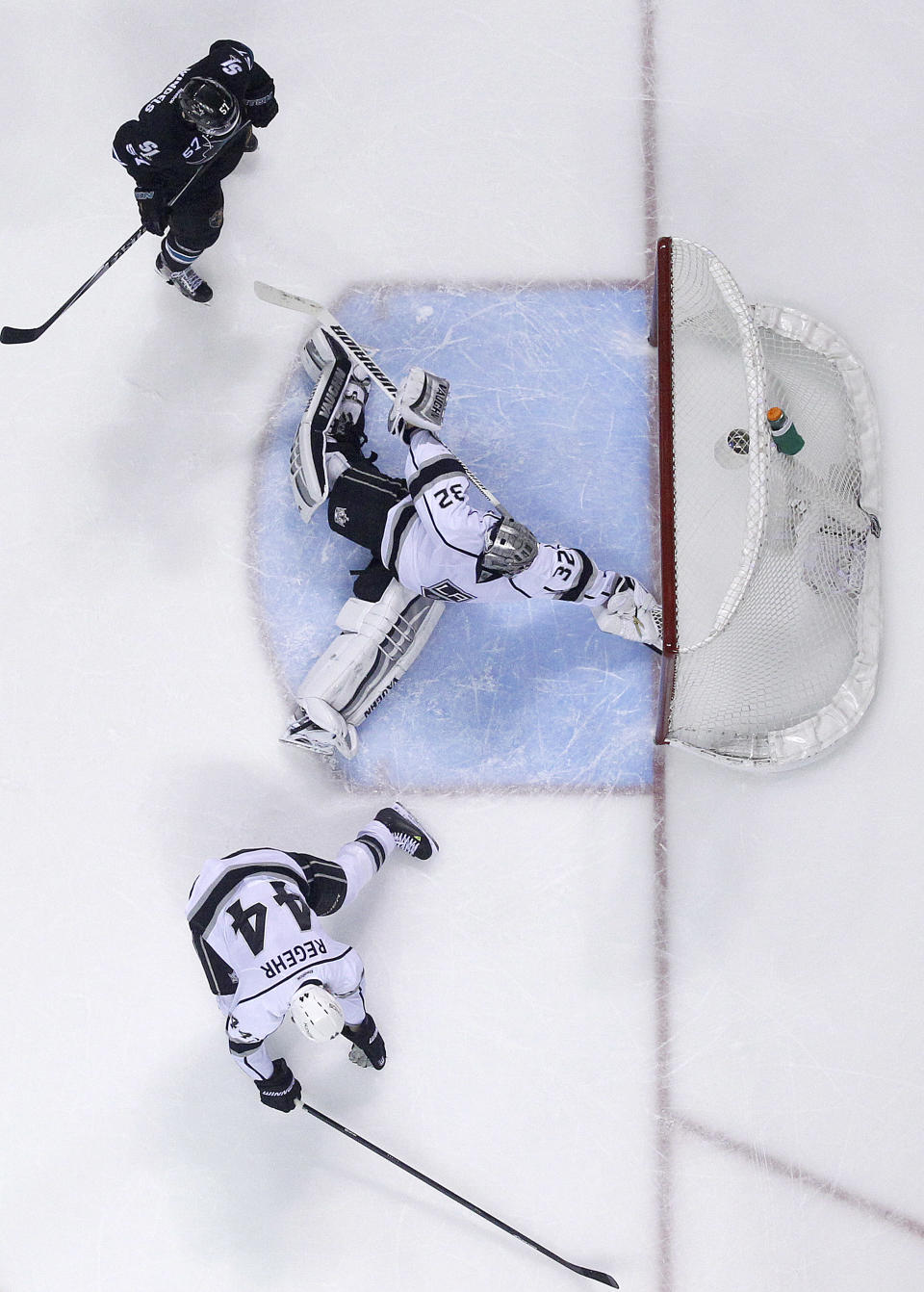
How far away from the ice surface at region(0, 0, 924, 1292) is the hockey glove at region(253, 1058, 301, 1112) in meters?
0.30

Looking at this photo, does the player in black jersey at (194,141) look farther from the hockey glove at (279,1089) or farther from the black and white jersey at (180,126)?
the hockey glove at (279,1089)

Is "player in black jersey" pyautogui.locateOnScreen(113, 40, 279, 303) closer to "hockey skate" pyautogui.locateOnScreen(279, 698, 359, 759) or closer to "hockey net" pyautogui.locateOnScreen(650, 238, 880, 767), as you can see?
"hockey net" pyautogui.locateOnScreen(650, 238, 880, 767)

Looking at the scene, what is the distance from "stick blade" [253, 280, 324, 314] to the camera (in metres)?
3.95

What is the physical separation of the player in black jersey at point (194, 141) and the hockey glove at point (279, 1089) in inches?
114

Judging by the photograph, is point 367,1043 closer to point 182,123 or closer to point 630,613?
point 630,613

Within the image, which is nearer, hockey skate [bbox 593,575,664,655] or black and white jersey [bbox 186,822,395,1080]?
black and white jersey [bbox 186,822,395,1080]

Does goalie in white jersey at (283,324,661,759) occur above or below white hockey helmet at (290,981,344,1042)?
above

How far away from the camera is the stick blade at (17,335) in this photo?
4.03 m

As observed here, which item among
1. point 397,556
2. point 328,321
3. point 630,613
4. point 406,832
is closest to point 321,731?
point 406,832

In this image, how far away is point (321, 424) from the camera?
154 inches

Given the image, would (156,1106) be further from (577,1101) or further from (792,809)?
(792,809)

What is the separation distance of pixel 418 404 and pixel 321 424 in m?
0.49

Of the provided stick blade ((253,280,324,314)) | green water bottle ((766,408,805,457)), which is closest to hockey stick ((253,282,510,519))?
stick blade ((253,280,324,314))

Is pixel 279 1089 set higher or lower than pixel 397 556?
lower
